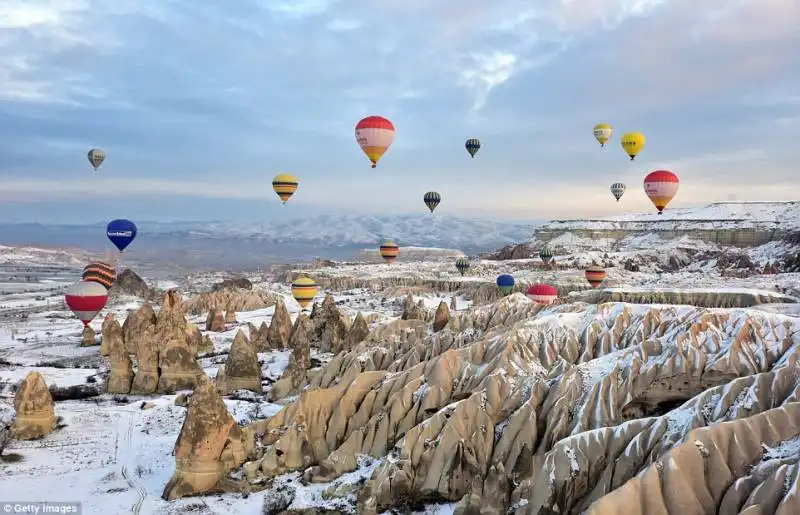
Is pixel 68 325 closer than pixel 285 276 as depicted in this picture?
Yes

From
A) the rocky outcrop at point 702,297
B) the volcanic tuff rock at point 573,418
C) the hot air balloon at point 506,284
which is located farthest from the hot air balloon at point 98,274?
the rocky outcrop at point 702,297

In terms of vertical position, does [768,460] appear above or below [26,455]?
above

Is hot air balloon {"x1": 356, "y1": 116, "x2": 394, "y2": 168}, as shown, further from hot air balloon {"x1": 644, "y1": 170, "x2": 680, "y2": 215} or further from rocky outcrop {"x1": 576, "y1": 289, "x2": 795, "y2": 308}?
hot air balloon {"x1": 644, "y1": 170, "x2": 680, "y2": 215}

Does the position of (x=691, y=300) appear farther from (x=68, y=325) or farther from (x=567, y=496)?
(x=68, y=325)

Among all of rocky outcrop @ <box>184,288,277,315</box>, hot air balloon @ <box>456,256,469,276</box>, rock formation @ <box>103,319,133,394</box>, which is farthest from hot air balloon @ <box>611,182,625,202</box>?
rock formation @ <box>103,319,133,394</box>

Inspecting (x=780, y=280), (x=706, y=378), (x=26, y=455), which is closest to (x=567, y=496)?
(x=706, y=378)

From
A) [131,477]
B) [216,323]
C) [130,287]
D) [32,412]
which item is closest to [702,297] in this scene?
[216,323]
